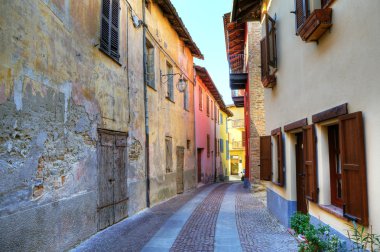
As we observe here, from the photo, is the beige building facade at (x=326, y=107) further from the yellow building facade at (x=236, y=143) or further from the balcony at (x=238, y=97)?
the yellow building facade at (x=236, y=143)

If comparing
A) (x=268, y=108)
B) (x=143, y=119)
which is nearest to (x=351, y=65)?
(x=268, y=108)

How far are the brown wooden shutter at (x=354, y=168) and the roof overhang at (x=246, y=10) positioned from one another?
23.5ft

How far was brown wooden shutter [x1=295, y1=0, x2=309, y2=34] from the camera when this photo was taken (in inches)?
235

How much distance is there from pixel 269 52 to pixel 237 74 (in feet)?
29.8

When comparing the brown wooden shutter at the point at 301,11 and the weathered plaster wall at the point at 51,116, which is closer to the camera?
the weathered plaster wall at the point at 51,116

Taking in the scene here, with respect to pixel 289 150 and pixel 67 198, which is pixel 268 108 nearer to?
pixel 289 150

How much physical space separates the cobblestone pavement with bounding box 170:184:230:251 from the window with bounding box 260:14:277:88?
3689 mm

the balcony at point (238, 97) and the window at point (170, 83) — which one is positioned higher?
the balcony at point (238, 97)

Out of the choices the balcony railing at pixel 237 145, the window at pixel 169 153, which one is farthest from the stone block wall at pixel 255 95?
the balcony railing at pixel 237 145

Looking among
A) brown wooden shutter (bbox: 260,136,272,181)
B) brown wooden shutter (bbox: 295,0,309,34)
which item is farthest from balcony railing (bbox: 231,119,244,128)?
brown wooden shutter (bbox: 295,0,309,34)

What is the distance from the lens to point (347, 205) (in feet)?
14.3

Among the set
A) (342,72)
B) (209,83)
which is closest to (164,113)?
(342,72)

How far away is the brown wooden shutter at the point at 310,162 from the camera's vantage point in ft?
19.1

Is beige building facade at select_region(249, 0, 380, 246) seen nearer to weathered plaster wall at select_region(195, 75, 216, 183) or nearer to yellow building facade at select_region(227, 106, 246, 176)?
weathered plaster wall at select_region(195, 75, 216, 183)
